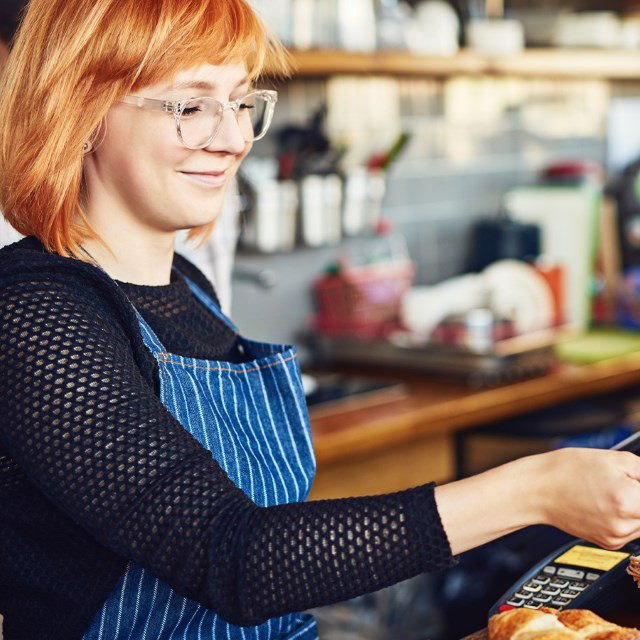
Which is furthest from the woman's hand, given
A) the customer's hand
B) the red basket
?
the red basket

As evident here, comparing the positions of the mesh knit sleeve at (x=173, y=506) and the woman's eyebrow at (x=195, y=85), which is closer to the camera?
the mesh knit sleeve at (x=173, y=506)

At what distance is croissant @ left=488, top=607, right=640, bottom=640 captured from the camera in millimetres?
1013

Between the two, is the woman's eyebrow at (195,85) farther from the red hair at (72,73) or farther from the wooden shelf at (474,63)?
the wooden shelf at (474,63)

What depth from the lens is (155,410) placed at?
1.16 meters

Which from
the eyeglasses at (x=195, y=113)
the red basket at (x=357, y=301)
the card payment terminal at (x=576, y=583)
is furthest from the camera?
the red basket at (x=357, y=301)

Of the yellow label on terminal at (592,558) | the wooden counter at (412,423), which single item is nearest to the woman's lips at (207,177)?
the yellow label on terminal at (592,558)

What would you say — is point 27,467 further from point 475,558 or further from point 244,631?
point 475,558

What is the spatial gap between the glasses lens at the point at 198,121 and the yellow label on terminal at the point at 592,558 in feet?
2.19

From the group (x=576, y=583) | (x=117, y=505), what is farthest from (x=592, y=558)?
(x=117, y=505)

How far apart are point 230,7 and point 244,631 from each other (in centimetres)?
78

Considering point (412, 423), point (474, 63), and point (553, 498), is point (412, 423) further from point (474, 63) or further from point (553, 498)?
point (553, 498)

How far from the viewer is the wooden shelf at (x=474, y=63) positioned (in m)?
3.18

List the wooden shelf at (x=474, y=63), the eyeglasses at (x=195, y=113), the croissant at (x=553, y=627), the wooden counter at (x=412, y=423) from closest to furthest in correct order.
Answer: the croissant at (x=553, y=627), the eyeglasses at (x=195, y=113), the wooden counter at (x=412, y=423), the wooden shelf at (x=474, y=63)

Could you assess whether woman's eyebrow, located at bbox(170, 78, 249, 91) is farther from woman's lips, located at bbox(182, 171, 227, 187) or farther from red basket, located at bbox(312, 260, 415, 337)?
red basket, located at bbox(312, 260, 415, 337)
